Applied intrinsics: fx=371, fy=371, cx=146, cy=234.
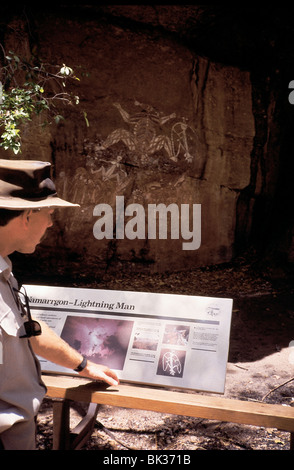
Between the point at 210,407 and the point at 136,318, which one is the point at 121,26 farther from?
the point at 210,407

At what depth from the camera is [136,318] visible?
1972mm

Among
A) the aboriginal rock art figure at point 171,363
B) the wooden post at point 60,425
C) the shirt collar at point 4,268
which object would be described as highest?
the shirt collar at point 4,268

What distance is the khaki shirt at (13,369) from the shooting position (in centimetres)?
126

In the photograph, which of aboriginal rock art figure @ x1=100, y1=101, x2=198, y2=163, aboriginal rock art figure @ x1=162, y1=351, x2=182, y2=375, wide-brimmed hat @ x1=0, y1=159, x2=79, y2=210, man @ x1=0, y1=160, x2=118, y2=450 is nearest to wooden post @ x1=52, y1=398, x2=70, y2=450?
man @ x1=0, y1=160, x2=118, y2=450

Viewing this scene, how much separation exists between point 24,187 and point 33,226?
0.50 ft

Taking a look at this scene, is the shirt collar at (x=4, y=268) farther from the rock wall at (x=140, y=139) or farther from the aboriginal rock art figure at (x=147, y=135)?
the aboriginal rock art figure at (x=147, y=135)

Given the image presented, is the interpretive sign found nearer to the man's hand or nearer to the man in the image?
the man's hand

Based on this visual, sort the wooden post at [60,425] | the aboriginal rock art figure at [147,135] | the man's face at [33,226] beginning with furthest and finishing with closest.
Answer: the aboriginal rock art figure at [147,135] → the wooden post at [60,425] → the man's face at [33,226]

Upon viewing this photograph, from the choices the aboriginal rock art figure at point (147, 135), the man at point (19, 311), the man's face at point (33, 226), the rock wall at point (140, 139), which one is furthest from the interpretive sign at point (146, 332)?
the aboriginal rock art figure at point (147, 135)

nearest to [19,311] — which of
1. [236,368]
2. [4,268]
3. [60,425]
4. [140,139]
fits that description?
[4,268]

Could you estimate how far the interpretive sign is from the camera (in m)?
1.78

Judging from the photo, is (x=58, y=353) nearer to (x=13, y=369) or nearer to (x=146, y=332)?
(x=13, y=369)
